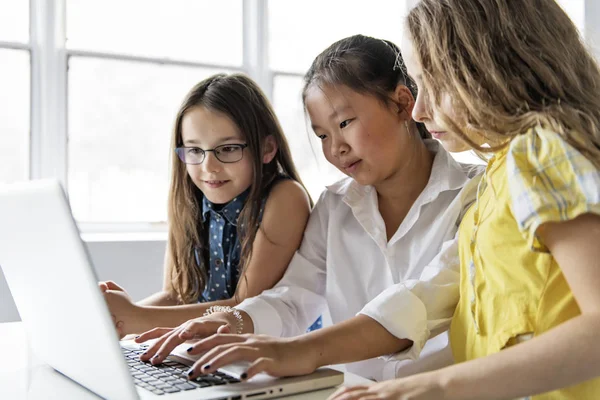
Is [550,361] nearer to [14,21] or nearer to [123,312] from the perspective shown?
[123,312]

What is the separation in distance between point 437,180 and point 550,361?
677mm

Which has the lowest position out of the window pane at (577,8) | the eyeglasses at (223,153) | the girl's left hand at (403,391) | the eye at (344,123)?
the girl's left hand at (403,391)

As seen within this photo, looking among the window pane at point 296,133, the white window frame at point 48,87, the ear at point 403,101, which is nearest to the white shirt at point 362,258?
the ear at point 403,101

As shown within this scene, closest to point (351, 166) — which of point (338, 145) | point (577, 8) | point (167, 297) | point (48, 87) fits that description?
point (338, 145)

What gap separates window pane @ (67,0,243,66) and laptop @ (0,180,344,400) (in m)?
2.26

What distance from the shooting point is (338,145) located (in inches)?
53.8

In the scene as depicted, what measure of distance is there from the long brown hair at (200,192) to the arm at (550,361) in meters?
0.89

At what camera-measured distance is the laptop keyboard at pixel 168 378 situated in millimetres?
812

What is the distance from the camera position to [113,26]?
3049mm

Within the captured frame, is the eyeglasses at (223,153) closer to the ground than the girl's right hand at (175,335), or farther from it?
farther from it

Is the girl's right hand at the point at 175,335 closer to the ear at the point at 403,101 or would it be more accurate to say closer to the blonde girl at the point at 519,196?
the blonde girl at the point at 519,196

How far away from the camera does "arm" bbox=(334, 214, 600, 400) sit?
26.8 inches

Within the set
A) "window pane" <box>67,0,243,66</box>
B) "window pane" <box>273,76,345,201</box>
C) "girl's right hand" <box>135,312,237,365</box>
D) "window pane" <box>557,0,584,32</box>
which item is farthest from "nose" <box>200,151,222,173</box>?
"window pane" <box>557,0,584,32</box>

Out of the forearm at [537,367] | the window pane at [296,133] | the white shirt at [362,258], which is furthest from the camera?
the window pane at [296,133]
